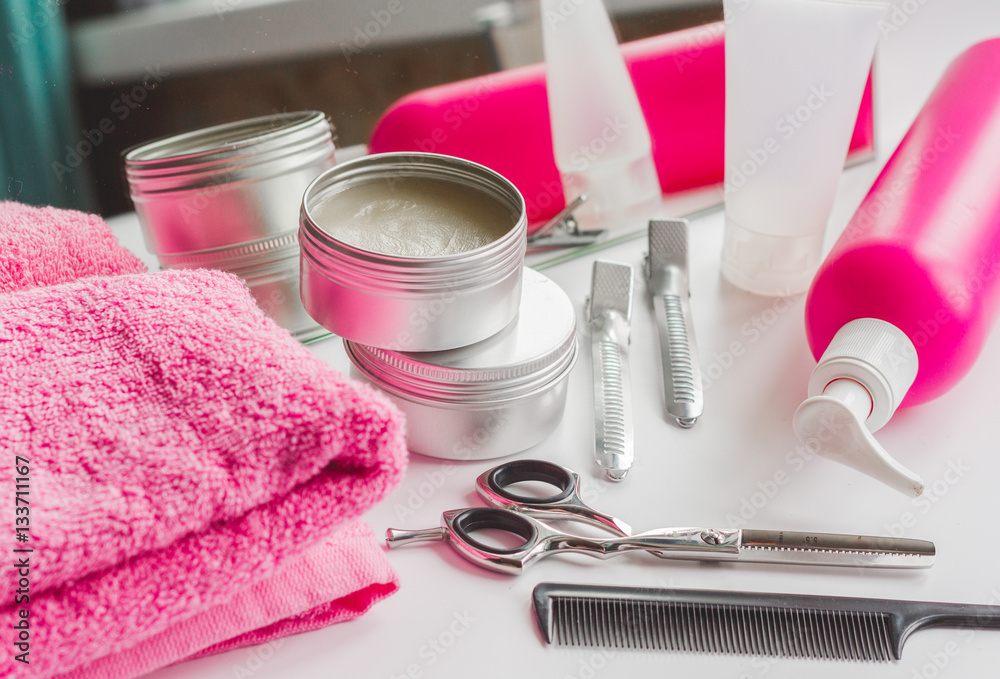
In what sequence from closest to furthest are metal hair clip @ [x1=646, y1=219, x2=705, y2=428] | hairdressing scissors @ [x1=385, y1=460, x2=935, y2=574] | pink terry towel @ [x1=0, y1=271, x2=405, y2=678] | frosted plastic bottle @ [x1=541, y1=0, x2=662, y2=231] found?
pink terry towel @ [x1=0, y1=271, x2=405, y2=678] → hairdressing scissors @ [x1=385, y1=460, x2=935, y2=574] → metal hair clip @ [x1=646, y1=219, x2=705, y2=428] → frosted plastic bottle @ [x1=541, y1=0, x2=662, y2=231]

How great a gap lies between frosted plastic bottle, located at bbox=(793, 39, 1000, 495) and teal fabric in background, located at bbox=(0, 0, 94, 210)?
460 millimetres

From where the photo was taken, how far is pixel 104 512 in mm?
279

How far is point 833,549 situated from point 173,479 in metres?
0.31

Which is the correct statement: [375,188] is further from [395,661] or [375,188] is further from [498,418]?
[395,661]

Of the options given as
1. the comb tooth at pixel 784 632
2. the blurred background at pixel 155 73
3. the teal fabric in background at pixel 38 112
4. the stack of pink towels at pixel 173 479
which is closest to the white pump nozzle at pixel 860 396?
the comb tooth at pixel 784 632

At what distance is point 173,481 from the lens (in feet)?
0.95

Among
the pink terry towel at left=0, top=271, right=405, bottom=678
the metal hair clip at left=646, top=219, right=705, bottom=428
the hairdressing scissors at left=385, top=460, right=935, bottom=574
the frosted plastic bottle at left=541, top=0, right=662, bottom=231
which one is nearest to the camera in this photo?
the pink terry towel at left=0, top=271, right=405, bottom=678

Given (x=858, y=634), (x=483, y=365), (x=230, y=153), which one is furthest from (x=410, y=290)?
(x=858, y=634)

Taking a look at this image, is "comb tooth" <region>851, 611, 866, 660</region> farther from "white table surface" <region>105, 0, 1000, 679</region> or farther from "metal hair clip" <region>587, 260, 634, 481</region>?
"metal hair clip" <region>587, 260, 634, 481</region>

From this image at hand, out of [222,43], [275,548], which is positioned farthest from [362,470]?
[222,43]

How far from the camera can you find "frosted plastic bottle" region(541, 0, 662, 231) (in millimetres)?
603

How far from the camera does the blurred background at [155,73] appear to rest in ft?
1.55

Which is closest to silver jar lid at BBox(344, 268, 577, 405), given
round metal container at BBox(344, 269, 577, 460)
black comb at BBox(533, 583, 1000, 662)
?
round metal container at BBox(344, 269, 577, 460)

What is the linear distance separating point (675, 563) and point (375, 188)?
0.91 ft
